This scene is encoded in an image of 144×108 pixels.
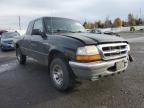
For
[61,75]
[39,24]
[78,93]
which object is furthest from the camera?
[39,24]

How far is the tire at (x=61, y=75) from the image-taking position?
479 cm

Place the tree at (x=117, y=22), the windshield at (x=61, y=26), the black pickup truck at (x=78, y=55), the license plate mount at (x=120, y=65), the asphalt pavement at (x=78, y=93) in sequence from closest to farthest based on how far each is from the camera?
the asphalt pavement at (x=78, y=93)
the black pickup truck at (x=78, y=55)
the license plate mount at (x=120, y=65)
the windshield at (x=61, y=26)
the tree at (x=117, y=22)

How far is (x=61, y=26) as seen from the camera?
6.18 metres

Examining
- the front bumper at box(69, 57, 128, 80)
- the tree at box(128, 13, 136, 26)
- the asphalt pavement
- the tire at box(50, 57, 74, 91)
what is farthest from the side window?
the tree at box(128, 13, 136, 26)

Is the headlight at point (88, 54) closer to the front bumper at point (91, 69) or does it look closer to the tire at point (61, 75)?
the front bumper at point (91, 69)

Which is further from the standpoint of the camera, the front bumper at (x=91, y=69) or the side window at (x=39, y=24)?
the side window at (x=39, y=24)

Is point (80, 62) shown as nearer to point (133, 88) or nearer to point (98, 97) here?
point (98, 97)

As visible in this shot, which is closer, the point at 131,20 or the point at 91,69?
the point at 91,69

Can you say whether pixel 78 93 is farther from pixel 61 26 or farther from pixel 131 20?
pixel 131 20

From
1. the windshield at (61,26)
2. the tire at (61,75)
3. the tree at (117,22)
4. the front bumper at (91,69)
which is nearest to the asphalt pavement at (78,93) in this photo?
the tire at (61,75)

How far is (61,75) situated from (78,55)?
898mm

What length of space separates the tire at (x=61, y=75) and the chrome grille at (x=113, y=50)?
0.90 metres

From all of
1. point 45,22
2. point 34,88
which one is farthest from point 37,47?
point 34,88

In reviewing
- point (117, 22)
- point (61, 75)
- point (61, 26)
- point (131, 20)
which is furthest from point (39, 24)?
point (131, 20)
